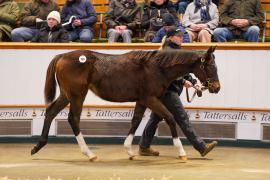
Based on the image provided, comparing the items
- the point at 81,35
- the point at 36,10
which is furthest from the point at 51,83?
the point at 36,10

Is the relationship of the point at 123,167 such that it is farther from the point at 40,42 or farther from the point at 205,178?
the point at 40,42

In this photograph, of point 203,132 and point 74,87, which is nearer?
point 74,87

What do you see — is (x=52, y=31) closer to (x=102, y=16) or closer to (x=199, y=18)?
(x=102, y=16)

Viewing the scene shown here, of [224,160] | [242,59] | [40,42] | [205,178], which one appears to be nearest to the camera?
[205,178]

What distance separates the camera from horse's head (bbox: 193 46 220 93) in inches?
435

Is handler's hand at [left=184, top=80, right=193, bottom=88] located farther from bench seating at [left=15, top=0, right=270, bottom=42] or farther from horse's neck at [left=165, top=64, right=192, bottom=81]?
bench seating at [left=15, top=0, right=270, bottom=42]

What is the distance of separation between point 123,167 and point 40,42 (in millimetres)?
4158

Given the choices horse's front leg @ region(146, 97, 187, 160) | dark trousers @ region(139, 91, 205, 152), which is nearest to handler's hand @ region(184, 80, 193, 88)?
dark trousers @ region(139, 91, 205, 152)

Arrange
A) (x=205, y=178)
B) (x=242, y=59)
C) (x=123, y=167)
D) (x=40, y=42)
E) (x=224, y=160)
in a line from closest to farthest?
1. (x=205, y=178)
2. (x=123, y=167)
3. (x=224, y=160)
4. (x=242, y=59)
5. (x=40, y=42)

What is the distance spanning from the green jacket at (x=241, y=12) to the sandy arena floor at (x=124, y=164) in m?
2.66

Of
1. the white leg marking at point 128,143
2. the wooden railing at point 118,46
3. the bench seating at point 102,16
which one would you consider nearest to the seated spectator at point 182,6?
the bench seating at point 102,16

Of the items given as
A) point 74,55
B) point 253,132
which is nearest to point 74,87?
point 74,55

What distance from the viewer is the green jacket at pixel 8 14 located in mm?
14722

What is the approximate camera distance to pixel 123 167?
35.3ft
